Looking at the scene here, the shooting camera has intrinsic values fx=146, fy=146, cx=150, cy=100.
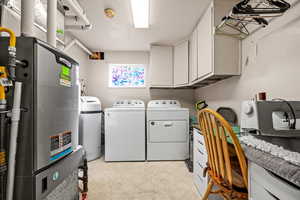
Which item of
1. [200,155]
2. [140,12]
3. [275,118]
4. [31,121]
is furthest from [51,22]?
[200,155]

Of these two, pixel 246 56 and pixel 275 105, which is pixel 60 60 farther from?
pixel 246 56

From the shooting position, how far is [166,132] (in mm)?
2645

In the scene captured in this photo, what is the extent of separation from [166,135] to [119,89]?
1633mm

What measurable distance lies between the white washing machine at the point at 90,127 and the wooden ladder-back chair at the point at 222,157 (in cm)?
202

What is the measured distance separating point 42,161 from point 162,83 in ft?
8.66

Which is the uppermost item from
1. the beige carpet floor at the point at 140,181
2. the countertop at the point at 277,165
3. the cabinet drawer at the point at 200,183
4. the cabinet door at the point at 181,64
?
the cabinet door at the point at 181,64

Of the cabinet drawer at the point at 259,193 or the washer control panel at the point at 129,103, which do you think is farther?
the washer control panel at the point at 129,103

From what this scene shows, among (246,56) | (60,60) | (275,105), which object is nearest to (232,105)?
(246,56)

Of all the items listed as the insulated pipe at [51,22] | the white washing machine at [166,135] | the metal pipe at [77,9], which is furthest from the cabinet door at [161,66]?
the insulated pipe at [51,22]

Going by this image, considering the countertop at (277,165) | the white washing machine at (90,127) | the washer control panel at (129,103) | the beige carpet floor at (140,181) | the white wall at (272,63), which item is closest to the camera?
the countertop at (277,165)

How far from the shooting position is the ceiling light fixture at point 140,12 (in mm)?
1705

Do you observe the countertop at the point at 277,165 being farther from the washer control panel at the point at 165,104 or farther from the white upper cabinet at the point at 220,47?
the washer control panel at the point at 165,104

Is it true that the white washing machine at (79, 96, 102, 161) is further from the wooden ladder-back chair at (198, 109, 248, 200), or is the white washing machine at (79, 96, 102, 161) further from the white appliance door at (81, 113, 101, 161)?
the wooden ladder-back chair at (198, 109, 248, 200)

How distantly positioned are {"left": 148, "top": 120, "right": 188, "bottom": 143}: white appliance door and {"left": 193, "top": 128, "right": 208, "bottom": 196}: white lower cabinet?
0.88 m
